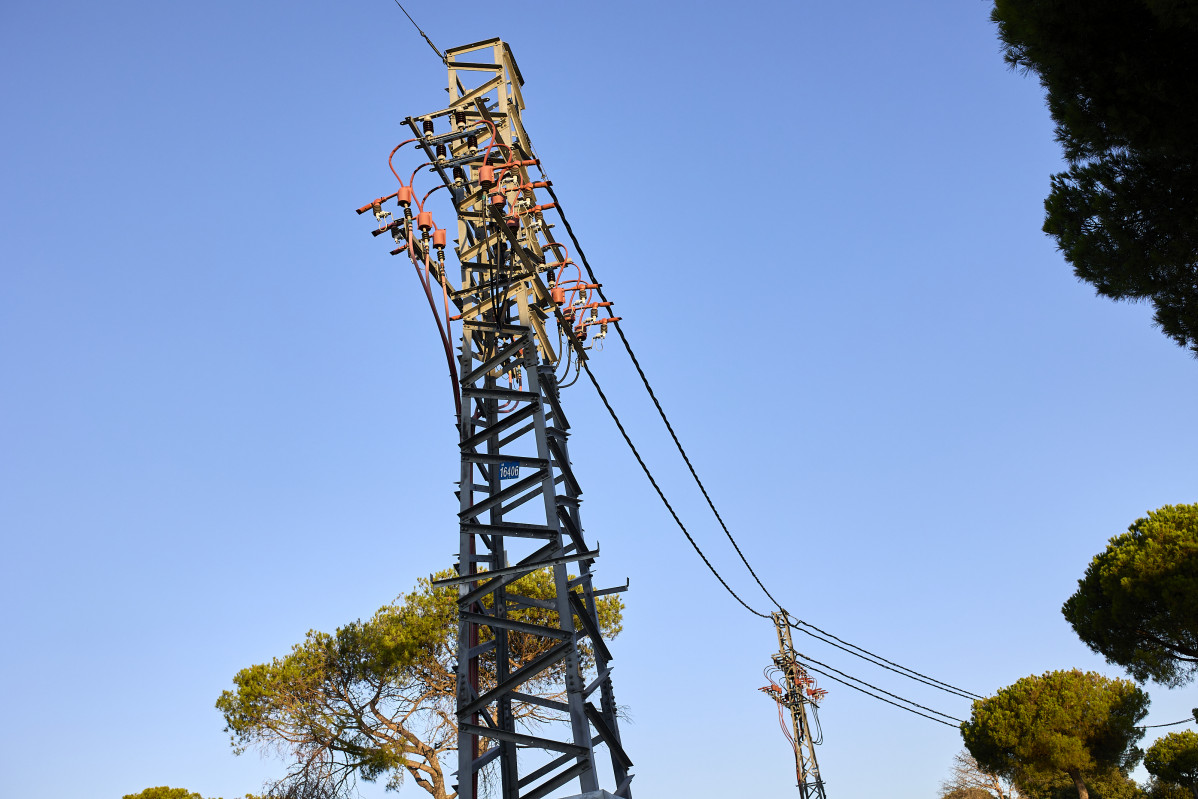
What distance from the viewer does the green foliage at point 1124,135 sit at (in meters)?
5.84

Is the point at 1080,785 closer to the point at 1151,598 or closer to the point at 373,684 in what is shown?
the point at 1151,598

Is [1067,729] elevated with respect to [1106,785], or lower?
elevated

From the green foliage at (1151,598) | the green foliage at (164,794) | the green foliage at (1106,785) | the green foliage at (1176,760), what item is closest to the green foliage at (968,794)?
the green foliage at (1106,785)

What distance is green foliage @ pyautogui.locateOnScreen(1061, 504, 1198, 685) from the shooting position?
55.2 feet

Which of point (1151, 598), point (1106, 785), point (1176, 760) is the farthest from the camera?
point (1106, 785)

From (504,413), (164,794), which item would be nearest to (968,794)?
(164,794)

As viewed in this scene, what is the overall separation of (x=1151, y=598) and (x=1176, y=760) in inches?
329

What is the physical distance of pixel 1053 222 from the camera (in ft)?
24.0

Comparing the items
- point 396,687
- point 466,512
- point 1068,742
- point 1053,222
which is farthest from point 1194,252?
point 1068,742

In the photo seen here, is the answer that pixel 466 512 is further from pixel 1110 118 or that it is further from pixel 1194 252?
pixel 1194 252

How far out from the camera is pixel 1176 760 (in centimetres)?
2217

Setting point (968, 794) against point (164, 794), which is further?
point (968, 794)

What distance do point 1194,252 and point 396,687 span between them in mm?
18603

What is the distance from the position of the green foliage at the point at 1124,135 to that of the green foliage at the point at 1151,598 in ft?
40.8
